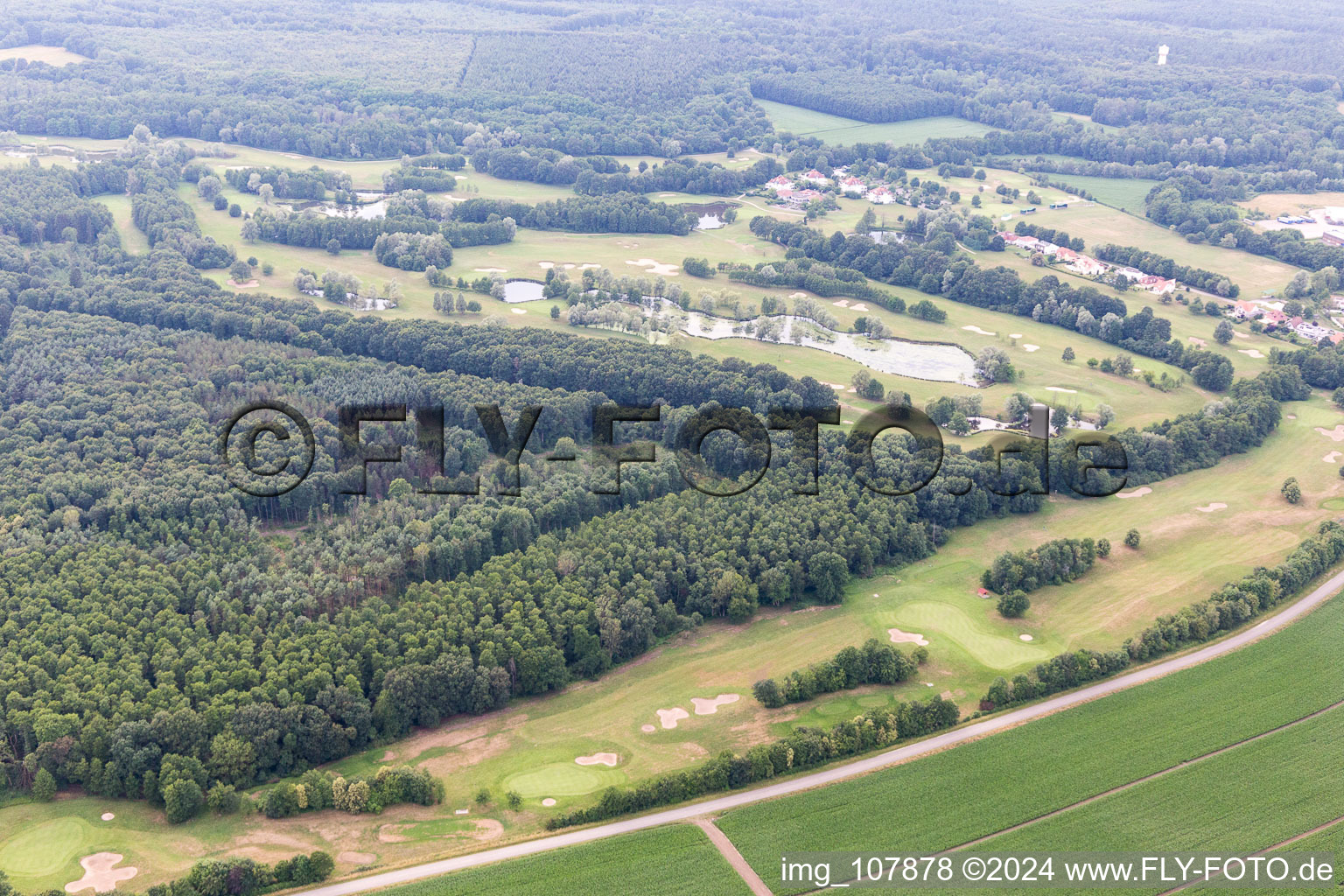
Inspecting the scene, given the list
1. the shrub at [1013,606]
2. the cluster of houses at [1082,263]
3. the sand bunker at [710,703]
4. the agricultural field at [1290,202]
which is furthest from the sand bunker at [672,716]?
the agricultural field at [1290,202]

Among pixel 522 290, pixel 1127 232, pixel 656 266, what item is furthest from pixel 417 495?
pixel 1127 232

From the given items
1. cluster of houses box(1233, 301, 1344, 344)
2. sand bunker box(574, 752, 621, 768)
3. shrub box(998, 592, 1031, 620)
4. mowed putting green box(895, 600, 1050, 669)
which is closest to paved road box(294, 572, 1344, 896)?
mowed putting green box(895, 600, 1050, 669)

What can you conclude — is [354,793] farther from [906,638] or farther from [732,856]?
[906,638]

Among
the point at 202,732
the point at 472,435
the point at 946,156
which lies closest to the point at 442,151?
the point at 946,156

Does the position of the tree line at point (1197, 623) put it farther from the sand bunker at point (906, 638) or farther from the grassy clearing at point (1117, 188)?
the grassy clearing at point (1117, 188)

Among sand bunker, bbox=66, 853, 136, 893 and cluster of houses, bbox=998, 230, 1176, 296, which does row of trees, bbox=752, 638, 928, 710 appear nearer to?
sand bunker, bbox=66, 853, 136, 893
